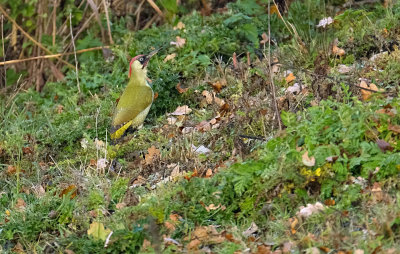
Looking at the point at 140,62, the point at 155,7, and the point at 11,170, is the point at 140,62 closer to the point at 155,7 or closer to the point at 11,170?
the point at 11,170

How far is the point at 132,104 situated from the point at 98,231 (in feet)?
7.72

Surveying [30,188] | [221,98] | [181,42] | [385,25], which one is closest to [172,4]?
[181,42]

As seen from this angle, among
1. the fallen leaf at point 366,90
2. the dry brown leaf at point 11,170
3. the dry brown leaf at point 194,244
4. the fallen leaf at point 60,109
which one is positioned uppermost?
the fallen leaf at point 366,90

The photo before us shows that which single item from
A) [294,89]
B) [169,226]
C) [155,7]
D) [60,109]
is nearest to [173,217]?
[169,226]

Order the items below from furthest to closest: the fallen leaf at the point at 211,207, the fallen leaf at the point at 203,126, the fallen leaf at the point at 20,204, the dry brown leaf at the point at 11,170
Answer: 1. the dry brown leaf at the point at 11,170
2. the fallen leaf at the point at 203,126
3. the fallen leaf at the point at 20,204
4. the fallen leaf at the point at 211,207

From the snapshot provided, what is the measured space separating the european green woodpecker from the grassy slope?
0.16 metres

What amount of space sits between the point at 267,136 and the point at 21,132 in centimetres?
307

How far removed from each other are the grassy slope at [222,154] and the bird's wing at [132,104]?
0.23 metres

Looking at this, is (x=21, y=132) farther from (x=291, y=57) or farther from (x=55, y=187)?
(x=291, y=57)

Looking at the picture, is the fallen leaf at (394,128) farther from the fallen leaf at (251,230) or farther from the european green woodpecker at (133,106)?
the european green woodpecker at (133,106)

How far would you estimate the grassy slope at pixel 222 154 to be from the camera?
4754 millimetres

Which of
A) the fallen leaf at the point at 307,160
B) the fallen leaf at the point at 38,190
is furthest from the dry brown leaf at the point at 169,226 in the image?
the fallen leaf at the point at 38,190

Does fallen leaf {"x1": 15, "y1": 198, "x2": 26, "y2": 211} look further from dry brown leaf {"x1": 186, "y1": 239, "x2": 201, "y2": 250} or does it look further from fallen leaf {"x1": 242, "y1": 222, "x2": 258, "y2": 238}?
fallen leaf {"x1": 242, "y1": 222, "x2": 258, "y2": 238}

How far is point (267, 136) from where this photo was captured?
595 cm
